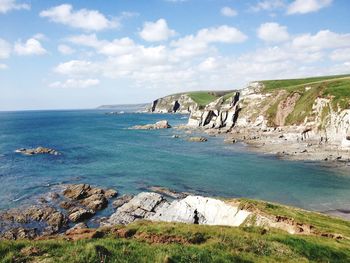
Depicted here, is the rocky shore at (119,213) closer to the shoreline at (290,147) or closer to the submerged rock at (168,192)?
the submerged rock at (168,192)

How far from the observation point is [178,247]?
1767cm

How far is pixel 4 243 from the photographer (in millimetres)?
16172

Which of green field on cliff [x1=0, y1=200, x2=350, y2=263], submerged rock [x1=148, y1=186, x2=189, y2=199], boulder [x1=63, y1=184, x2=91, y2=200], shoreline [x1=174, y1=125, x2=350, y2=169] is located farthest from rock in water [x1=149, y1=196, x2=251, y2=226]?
shoreline [x1=174, y1=125, x2=350, y2=169]

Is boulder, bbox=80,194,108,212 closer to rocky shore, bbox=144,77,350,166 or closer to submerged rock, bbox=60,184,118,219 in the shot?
submerged rock, bbox=60,184,118,219

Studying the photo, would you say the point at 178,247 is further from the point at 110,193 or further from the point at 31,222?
the point at 110,193

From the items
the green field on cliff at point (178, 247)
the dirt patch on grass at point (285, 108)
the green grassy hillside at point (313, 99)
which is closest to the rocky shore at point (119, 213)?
the green field on cliff at point (178, 247)

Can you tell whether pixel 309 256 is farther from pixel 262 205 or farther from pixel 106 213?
pixel 106 213

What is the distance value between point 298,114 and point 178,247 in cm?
12779

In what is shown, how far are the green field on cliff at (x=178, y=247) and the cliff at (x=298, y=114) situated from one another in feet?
282

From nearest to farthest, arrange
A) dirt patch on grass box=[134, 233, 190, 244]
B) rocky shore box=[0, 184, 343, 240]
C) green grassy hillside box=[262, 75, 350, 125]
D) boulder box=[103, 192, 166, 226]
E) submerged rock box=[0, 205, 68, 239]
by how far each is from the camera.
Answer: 1. dirt patch on grass box=[134, 233, 190, 244]
2. rocky shore box=[0, 184, 343, 240]
3. submerged rock box=[0, 205, 68, 239]
4. boulder box=[103, 192, 166, 226]
5. green grassy hillside box=[262, 75, 350, 125]

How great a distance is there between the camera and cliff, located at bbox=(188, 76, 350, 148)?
110 meters

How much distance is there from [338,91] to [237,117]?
183 ft

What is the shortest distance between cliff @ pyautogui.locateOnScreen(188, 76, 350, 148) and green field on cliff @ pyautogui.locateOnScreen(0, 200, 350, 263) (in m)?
86.0

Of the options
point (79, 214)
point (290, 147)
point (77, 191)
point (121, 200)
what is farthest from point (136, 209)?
point (290, 147)
